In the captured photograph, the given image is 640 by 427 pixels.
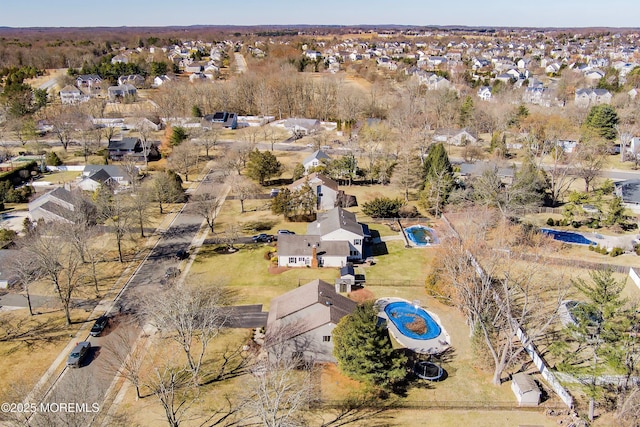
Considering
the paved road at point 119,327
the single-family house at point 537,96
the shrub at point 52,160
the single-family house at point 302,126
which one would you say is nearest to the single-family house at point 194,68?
the single-family house at point 302,126

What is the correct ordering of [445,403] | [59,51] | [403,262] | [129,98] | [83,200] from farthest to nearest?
[59,51]
[129,98]
[83,200]
[403,262]
[445,403]

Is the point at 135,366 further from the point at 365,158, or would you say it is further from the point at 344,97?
the point at 344,97

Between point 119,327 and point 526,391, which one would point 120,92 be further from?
point 526,391

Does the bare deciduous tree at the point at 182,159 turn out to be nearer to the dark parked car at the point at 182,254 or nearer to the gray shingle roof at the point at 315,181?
the gray shingle roof at the point at 315,181

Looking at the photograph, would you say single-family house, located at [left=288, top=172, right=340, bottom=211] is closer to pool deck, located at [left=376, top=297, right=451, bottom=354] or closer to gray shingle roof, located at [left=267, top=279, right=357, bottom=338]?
gray shingle roof, located at [left=267, top=279, right=357, bottom=338]

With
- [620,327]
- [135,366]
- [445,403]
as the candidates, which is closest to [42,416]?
[135,366]

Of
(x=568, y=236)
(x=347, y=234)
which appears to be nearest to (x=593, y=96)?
(x=568, y=236)
